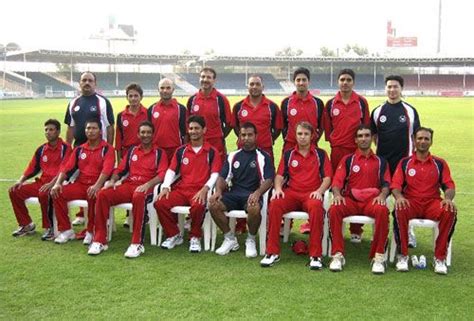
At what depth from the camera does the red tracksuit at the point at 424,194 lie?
15.1 ft

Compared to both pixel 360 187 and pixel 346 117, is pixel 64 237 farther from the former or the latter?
pixel 346 117

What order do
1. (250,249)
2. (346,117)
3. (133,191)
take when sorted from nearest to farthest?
(250,249)
(133,191)
(346,117)

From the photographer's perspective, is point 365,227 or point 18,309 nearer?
point 18,309

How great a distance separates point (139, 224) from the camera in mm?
5188

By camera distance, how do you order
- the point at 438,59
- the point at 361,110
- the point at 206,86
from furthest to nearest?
the point at 438,59 < the point at 206,86 < the point at 361,110

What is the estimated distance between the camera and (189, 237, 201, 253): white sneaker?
5.18m

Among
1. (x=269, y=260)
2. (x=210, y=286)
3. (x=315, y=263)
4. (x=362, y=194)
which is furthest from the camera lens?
(x=362, y=194)

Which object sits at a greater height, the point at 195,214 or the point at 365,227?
the point at 195,214

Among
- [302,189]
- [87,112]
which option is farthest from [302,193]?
[87,112]

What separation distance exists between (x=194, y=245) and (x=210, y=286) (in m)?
1.07

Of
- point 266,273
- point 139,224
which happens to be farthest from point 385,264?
point 139,224

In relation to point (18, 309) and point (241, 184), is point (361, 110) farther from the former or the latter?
point (18, 309)

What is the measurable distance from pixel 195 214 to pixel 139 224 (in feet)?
1.89

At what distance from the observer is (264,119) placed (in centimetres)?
586
